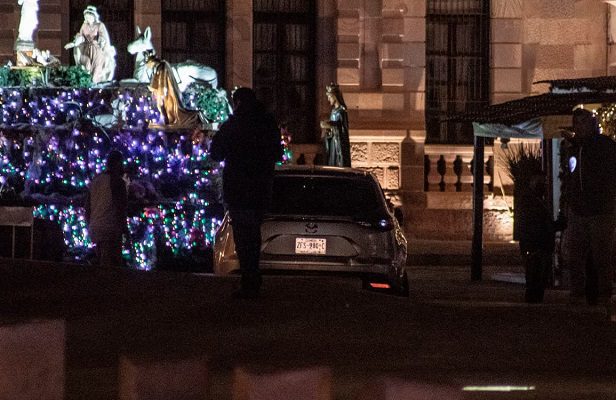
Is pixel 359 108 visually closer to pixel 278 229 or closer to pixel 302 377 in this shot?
pixel 278 229

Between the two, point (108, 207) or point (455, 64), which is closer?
point (108, 207)

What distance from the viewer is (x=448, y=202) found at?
31156 millimetres

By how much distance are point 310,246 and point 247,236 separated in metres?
2.10

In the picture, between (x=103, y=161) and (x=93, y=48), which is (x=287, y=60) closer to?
(x=93, y=48)

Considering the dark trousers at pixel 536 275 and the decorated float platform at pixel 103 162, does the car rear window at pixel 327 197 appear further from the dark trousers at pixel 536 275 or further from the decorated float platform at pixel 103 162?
the decorated float platform at pixel 103 162

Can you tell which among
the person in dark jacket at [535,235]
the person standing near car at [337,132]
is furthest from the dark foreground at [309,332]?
the person standing near car at [337,132]

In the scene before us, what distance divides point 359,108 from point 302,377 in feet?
78.9

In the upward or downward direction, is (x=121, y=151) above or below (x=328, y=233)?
above

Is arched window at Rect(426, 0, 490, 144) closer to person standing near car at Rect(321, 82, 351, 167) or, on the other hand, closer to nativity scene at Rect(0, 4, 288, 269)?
person standing near car at Rect(321, 82, 351, 167)

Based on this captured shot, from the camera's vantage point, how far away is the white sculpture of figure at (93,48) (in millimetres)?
27186

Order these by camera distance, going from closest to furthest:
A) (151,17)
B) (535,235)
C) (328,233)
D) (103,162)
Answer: (328,233) → (535,235) → (103,162) → (151,17)

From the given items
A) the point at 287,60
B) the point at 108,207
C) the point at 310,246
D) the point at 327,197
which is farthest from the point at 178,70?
the point at 310,246

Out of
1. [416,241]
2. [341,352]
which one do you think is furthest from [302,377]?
[416,241]

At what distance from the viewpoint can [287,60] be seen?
105ft
